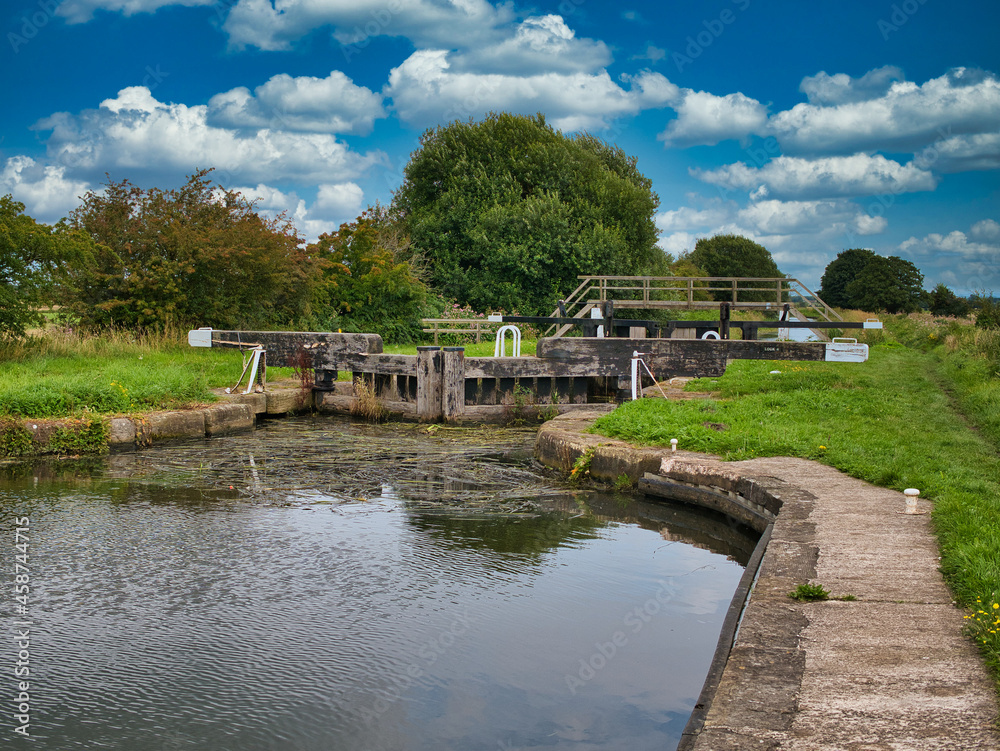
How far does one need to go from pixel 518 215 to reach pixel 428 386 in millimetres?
17586

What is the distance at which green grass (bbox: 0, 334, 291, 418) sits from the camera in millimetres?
10336

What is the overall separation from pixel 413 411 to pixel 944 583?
9.62 metres

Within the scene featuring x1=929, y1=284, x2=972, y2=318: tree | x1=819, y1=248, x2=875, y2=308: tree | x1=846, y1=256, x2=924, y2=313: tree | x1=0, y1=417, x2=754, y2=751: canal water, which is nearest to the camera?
x1=0, y1=417, x2=754, y2=751: canal water

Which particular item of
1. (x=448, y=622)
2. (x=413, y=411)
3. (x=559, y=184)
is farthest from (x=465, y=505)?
(x=559, y=184)

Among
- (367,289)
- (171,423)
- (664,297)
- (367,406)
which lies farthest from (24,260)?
(664,297)

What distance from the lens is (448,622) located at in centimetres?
493

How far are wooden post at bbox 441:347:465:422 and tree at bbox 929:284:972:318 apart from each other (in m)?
33.8

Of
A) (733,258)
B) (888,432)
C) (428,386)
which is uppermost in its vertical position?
(733,258)

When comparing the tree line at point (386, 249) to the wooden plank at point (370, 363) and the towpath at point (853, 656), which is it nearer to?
the wooden plank at point (370, 363)

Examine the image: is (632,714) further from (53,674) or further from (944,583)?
(53,674)

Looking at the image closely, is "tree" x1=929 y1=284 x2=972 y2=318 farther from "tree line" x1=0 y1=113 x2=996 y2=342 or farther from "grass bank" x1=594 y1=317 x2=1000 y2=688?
"grass bank" x1=594 y1=317 x2=1000 y2=688

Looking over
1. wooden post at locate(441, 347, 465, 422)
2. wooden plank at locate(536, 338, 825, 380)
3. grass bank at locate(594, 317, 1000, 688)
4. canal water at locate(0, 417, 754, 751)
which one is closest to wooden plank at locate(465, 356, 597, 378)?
wooden post at locate(441, 347, 465, 422)

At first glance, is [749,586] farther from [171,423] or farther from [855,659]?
[171,423]

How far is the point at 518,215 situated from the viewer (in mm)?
29328
